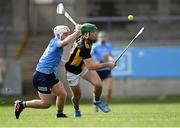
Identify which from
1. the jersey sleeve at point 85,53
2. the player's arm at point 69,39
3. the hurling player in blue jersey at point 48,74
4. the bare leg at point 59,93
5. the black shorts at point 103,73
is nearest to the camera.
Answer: the player's arm at point 69,39

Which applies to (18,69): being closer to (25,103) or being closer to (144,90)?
(144,90)

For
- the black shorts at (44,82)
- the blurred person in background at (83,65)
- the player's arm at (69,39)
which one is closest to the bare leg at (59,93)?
the black shorts at (44,82)

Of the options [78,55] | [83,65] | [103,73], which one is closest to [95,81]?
[83,65]

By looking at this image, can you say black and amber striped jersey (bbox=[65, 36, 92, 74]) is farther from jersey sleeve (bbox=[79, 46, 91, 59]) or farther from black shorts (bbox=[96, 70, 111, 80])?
black shorts (bbox=[96, 70, 111, 80])

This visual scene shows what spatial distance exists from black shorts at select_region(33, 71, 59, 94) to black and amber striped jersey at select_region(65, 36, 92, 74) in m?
1.08

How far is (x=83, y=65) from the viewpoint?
722 inches

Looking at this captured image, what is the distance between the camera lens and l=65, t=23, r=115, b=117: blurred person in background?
1788 centimetres

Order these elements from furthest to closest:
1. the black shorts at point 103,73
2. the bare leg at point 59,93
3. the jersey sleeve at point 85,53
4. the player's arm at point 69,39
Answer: the black shorts at point 103,73 < the jersey sleeve at point 85,53 < the bare leg at point 59,93 < the player's arm at point 69,39

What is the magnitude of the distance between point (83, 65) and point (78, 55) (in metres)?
0.42

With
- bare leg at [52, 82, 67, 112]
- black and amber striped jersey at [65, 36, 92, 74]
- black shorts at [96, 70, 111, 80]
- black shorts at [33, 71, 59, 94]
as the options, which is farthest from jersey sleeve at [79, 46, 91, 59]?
black shorts at [96, 70, 111, 80]

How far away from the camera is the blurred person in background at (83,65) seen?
17875 mm

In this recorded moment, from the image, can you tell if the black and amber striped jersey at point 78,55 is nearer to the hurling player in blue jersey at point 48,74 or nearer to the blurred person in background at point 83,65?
the blurred person in background at point 83,65

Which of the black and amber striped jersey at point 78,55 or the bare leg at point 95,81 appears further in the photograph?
the bare leg at point 95,81

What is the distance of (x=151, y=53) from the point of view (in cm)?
3081
